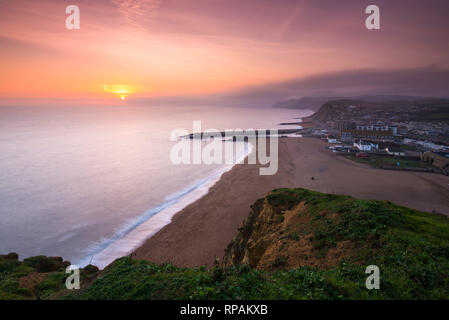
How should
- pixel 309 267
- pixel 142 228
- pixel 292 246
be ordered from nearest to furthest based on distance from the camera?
pixel 309 267
pixel 292 246
pixel 142 228

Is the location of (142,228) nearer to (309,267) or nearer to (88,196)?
(88,196)

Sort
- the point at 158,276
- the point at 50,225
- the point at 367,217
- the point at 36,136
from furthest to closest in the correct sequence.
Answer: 1. the point at 36,136
2. the point at 50,225
3. the point at 367,217
4. the point at 158,276

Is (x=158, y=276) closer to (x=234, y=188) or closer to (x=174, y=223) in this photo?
(x=174, y=223)

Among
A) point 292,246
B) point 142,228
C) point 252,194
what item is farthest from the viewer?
point 252,194

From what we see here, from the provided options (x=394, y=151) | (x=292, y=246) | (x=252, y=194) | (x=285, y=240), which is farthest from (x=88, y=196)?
(x=394, y=151)

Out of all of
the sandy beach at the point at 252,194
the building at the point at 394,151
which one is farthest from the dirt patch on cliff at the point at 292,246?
the building at the point at 394,151

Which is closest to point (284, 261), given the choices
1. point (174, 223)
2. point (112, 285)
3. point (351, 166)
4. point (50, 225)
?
point (112, 285)

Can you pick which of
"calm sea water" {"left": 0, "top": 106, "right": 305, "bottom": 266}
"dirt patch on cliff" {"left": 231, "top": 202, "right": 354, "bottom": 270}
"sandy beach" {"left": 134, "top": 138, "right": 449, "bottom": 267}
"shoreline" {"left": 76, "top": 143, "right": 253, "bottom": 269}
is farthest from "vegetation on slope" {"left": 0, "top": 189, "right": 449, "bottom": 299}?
"calm sea water" {"left": 0, "top": 106, "right": 305, "bottom": 266}
